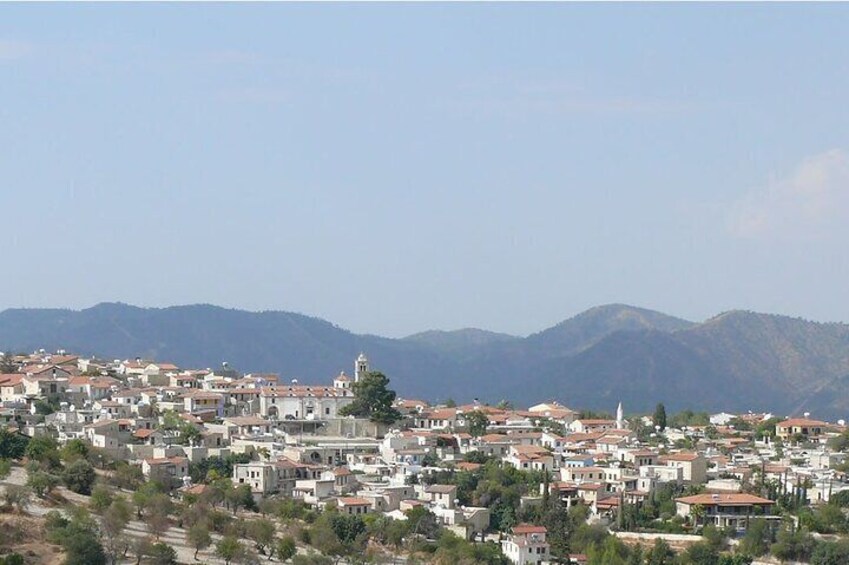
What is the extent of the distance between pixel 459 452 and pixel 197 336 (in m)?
152

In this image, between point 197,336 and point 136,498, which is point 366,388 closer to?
point 136,498

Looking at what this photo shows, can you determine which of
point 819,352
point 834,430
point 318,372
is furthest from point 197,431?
point 819,352

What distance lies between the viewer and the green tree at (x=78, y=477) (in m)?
40.5

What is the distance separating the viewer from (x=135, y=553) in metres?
35.1

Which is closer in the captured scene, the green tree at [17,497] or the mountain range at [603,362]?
the green tree at [17,497]

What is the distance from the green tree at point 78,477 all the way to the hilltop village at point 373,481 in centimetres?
6

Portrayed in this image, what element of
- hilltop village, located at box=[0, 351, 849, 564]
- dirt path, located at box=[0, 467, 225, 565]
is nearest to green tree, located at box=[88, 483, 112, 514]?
hilltop village, located at box=[0, 351, 849, 564]

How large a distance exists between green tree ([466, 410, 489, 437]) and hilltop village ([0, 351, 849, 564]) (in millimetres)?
101

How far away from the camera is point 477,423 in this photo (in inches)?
2146

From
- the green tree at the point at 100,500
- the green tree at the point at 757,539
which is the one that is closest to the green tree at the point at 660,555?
the green tree at the point at 757,539

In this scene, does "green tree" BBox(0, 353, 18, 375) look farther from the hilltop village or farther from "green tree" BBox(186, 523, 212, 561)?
"green tree" BBox(186, 523, 212, 561)

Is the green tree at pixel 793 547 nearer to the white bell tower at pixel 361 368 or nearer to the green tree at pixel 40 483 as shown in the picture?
the green tree at pixel 40 483

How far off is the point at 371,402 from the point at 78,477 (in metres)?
13.8

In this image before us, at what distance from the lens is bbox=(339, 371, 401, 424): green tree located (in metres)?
52.1
